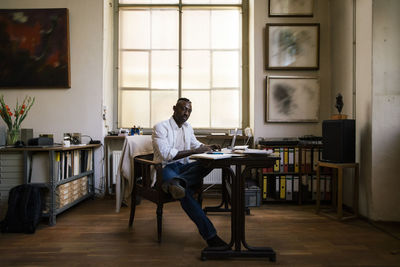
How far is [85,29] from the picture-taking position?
407 centimetres

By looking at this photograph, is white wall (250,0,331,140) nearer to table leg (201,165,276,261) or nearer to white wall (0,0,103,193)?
table leg (201,165,276,261)

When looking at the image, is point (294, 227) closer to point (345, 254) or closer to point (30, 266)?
point (345, 254)

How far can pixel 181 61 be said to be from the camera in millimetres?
4441

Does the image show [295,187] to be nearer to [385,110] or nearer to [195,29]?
[385,110]

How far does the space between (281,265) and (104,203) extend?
8.45ft

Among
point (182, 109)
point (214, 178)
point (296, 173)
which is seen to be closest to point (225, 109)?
point (214, 178)

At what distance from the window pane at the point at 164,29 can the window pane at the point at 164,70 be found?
0.13 m

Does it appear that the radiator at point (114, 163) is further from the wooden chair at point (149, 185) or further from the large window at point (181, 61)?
the wooden chair at point (149, 185)

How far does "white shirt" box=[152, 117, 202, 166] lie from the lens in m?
2.56

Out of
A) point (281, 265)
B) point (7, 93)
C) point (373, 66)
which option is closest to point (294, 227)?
point (281, 265)

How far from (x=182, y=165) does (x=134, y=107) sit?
2.02 meters

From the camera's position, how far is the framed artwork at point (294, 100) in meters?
4.08

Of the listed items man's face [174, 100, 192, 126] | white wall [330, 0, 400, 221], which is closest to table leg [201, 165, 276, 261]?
man's face [174, 100, 192, 126]

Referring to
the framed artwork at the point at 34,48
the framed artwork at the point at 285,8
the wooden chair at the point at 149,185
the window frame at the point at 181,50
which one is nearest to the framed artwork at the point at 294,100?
the window frame at the point at 181,50
